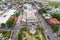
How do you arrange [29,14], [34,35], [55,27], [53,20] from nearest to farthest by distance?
[34,35]
[55,27]
[53,20]
[29,14]

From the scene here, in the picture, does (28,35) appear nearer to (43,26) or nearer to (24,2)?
(43,26)

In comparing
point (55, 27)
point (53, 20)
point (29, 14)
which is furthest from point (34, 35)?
point (29, 14)

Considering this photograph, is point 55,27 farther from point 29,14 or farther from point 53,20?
point 29,14

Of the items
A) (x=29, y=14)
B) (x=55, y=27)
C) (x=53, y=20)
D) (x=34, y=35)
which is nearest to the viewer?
(x=34, y=35)

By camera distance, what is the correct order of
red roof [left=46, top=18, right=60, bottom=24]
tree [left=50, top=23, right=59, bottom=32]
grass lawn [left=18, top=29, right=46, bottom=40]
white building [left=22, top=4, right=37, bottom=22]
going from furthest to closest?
white building [left=22, top=4, right=37, bottom=22] < red roof [left=46, top=18, right=60, bottom=24] < tree [left=50, top=23, right=59, bottom=32] < grass lawn [left=18, top=29, right=46, bottom=40]

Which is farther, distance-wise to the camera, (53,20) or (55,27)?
(53,20)

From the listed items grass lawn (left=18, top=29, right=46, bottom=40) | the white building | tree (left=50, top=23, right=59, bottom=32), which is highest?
grass lawn (left=18, top=29, right=46, bottom=40)

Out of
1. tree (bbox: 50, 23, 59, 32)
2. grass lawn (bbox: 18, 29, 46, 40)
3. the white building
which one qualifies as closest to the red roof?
tree (bbox: 50, 23, 59, 32)

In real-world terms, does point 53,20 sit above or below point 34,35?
below

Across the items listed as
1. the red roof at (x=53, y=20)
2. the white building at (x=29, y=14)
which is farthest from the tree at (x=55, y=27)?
the white building at (x=29, y=14)

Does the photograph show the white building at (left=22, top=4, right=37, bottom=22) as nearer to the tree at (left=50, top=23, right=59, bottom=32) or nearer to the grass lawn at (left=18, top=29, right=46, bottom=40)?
the tree at (left=50, top=23, right=59, bottom=32)

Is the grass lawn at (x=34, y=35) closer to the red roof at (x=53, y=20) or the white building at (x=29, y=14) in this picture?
the red roof at (x=53, y=20)
